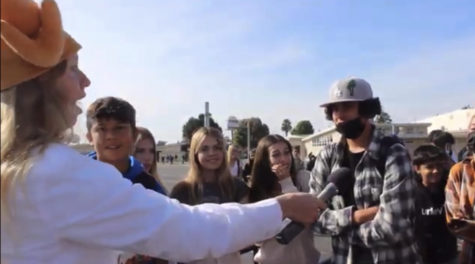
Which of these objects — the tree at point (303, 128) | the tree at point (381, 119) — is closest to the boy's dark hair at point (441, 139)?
the tree at point (381, 119)

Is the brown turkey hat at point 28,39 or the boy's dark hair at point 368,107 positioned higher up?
the brown turkey hat at point 28,39

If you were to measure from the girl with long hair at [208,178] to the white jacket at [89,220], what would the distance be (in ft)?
9.21

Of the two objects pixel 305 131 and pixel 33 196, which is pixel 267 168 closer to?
pixel 33 196

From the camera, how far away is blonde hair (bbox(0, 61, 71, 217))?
1748 mm

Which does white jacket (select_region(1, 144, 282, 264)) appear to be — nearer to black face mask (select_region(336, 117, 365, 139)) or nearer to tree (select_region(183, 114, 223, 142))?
black face mask (select_region(336, 117, 365, 139))

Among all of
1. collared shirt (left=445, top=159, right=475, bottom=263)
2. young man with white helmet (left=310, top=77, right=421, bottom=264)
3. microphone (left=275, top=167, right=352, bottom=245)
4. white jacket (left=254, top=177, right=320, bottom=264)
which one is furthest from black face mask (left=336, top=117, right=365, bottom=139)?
collared shirt (left=445, top=159, right=475, bottom=263)

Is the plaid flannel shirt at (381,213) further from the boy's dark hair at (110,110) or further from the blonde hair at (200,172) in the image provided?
the boy's dark hair at (110,110)

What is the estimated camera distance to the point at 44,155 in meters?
1.78

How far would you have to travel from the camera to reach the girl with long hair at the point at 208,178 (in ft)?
15.5

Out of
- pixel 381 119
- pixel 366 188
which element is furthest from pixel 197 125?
pixel 381 119

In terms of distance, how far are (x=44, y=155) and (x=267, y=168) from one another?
12.6ft

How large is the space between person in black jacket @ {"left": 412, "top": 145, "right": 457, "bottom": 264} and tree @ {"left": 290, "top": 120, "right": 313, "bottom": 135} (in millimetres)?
98370

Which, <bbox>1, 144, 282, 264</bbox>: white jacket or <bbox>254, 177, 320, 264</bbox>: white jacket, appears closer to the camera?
<bbox>1, 144, 282, 264</bbox>: white jacket

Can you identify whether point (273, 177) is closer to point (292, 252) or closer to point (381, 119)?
point (292, 252)
